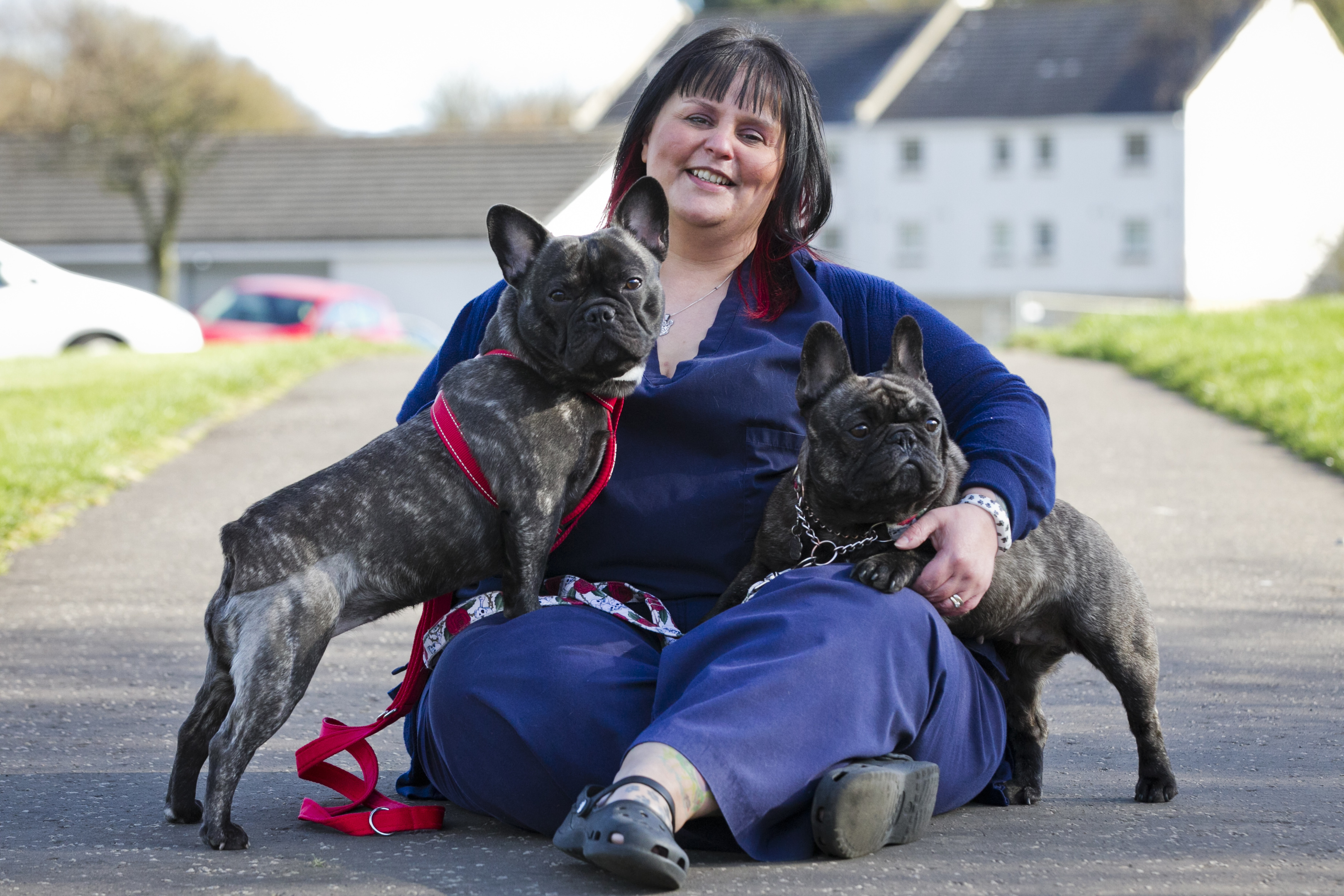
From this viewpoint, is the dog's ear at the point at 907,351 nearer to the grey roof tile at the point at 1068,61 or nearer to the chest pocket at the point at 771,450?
the chest pocket at the point at 771,450

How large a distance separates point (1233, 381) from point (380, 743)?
32.6 ft

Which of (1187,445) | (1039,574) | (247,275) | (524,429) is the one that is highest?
(247,275)

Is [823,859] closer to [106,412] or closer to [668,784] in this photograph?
[668,784]

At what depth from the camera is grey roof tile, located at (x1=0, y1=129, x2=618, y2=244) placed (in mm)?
35750

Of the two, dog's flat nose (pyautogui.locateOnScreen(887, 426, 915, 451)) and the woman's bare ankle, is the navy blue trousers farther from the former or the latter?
dog's flat nose (pyautogui.locateOnScreen(887, 426, 915, 451))

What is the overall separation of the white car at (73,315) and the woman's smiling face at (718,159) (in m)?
3.53

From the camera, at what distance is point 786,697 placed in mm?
3127

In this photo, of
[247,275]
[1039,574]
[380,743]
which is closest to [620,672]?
[1039,574]

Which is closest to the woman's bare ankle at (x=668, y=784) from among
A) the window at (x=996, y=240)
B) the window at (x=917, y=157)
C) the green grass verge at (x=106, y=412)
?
the green grass verge at (x=106, y=412)

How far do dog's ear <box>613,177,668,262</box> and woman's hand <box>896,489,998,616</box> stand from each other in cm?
109

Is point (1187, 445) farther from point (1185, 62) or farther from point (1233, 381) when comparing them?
point (1185, 62)

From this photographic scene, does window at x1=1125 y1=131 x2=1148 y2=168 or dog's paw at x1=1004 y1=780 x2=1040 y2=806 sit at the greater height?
window at x1=1125 y1=131 x2=1148 y2=168

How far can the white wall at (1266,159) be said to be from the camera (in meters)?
49.5

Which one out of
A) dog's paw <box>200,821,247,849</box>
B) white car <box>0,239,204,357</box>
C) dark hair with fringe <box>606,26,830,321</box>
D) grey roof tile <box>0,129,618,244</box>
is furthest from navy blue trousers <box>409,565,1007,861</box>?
grey roof tile <box>0,129,618,244</box>
